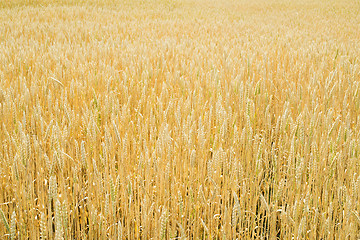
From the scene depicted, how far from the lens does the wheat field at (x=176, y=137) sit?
100 centimetres

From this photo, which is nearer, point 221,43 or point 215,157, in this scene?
point 215,157

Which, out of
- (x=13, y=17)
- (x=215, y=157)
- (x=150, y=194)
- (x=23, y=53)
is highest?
(x=13, y=17)

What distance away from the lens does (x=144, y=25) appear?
19.2 ft

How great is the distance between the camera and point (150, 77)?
2.59 m

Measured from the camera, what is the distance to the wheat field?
1005mm

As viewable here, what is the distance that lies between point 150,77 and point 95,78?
0.47m

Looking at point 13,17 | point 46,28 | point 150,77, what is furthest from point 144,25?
point 150,77

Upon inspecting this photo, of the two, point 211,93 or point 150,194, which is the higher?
point 211,93

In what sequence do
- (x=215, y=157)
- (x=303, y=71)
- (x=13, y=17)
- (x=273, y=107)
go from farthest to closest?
(x=13, y=17)
(x=303, y=71)
(x=273, y=107)
(x=215, y=157)

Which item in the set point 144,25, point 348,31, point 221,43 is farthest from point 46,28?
point 348,31

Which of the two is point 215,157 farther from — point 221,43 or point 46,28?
point 46,28

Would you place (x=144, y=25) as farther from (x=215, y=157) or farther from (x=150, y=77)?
(x=215, y=157)

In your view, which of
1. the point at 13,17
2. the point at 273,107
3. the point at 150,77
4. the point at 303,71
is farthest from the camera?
the point at 13,17

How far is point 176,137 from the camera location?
4.87ft
